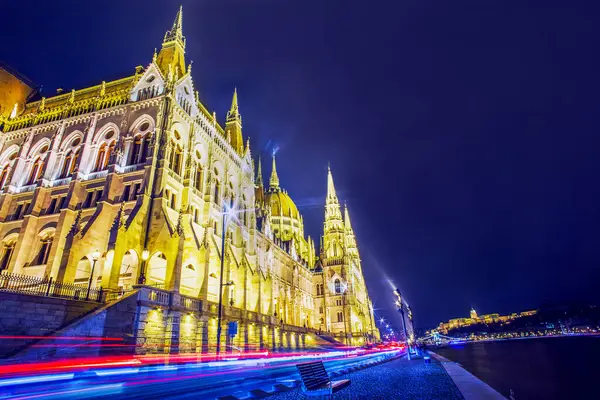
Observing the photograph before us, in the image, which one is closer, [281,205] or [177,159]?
[177,159]

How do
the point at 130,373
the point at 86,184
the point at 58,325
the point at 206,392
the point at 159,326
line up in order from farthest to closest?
the point at 86,184 < the point at 159,326 < the point at 58,325 < the point at 130,373 < the point at 206,392

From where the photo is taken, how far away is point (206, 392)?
1090 cm

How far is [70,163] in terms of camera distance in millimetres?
33875

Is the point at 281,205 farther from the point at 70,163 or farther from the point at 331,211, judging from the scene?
the point at 70,163

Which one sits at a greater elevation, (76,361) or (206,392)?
(76,361)

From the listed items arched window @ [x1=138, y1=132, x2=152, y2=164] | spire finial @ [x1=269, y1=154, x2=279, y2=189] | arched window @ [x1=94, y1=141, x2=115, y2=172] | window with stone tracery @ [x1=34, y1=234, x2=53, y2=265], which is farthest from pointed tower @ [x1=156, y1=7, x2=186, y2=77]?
spire finial @ [x1=269, y1=154, x2=279, y2=189]

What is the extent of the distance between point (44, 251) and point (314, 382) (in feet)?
97.6

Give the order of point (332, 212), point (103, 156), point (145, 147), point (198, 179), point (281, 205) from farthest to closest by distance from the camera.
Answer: point (332, 212) → point (281, 205) → point (198, 179) → point (103, 156) → point (145, 147)

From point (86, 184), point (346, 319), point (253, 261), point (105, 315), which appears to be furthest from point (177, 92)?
point (346, 319)

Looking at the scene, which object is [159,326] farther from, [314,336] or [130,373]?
[314,336]

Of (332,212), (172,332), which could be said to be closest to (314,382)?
(172,332)

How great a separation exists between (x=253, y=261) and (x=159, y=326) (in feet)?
72.4

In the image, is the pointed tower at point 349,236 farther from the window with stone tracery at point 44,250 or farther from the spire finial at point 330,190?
the window with stone tracery at point 44,250

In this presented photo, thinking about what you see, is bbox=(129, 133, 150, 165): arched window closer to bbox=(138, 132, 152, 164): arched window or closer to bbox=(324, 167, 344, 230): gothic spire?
bbox=(138, 132, 152, 164): arched window
